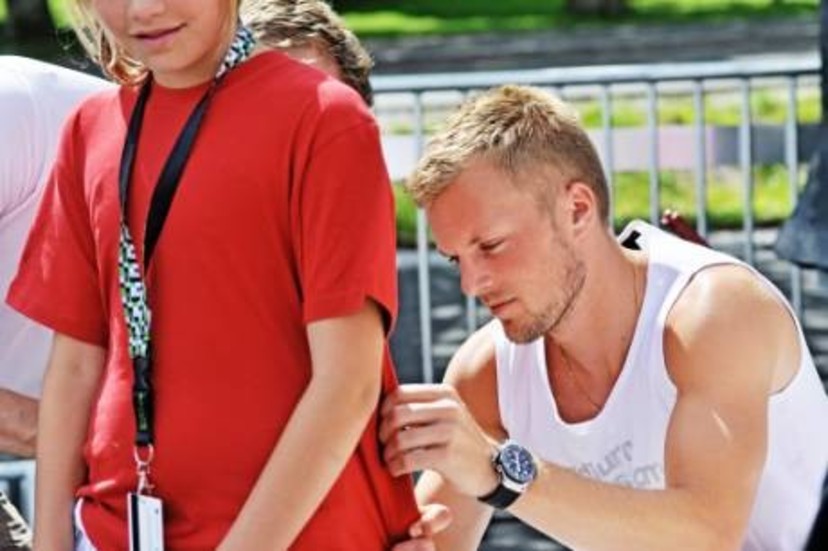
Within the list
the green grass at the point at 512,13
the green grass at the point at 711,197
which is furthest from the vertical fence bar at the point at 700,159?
the green grass at the point at 512,13

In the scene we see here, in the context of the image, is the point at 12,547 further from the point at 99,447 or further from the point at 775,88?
the point at 775,88

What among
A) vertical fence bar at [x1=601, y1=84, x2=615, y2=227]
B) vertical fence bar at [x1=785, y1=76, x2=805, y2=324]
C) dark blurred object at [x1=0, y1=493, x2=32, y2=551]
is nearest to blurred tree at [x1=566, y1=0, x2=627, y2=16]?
vertical fence bar at [x1=785, y1=76, x2=805, y2=324]

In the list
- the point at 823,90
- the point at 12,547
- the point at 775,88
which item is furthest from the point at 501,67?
the point at 12,547

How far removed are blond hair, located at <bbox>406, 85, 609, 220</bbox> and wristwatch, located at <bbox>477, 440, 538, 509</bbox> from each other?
44 cm

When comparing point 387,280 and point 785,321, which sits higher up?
point 387,280

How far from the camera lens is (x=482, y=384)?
3854 millimetres

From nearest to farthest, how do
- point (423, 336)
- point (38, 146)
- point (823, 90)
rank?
point (38, 146) → point (823, 90) → point (423, 336)

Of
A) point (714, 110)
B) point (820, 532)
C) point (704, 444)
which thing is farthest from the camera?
point (714, 110)

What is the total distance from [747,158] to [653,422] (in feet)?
16.4

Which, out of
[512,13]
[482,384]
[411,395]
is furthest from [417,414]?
[512,13]

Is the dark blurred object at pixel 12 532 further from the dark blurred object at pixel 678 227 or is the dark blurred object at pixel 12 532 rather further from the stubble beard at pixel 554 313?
the dark blurred object at pixel 678 227

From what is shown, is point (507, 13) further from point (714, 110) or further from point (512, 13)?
point (714, 110)

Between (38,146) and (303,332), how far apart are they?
878mm

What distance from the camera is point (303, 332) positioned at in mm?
3117
